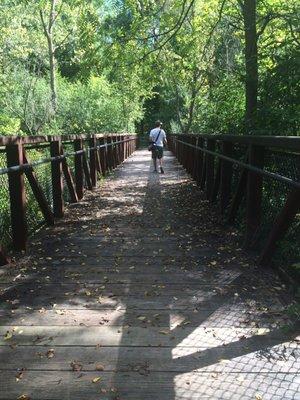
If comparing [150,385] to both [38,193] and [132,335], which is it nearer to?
[132,335]

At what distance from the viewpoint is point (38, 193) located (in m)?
6.17

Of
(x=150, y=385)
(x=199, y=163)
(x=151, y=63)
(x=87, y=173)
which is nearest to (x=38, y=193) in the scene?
(x=150, y=385)

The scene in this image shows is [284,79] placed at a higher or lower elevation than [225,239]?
higher

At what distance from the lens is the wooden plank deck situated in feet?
9.02

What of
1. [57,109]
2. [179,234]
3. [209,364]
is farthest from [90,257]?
[57,109]

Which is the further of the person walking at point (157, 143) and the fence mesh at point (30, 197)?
the person walking at point (157, 143)

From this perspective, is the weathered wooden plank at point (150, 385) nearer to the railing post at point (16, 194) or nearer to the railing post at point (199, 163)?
→ the railing post at point (16, 194)

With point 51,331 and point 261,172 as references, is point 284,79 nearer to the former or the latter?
point 261,172

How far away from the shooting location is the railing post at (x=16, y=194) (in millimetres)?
5164

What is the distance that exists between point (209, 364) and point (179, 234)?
354 centimetres

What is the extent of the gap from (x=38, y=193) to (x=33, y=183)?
248 millimetres

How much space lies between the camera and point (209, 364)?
2.96 m

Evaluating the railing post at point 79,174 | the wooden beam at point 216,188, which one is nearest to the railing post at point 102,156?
the railing post at point 79,174

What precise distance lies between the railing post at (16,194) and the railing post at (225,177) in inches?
115
